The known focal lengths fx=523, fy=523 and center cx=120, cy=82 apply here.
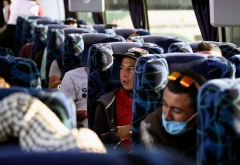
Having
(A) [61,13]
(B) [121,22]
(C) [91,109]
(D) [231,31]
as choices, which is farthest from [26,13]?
(C) [91,109]

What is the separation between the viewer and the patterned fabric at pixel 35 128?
3.93ft

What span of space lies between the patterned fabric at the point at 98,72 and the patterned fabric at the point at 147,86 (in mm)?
811

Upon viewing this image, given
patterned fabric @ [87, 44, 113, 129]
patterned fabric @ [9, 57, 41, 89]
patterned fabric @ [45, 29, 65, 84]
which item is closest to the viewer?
patterned fabric @ [9, 57, 41, 89]

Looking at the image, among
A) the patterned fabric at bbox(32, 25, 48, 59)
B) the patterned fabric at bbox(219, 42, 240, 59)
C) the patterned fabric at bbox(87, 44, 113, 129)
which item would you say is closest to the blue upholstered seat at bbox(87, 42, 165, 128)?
the patterned fabric at bbox(87, 44, 113, 129)

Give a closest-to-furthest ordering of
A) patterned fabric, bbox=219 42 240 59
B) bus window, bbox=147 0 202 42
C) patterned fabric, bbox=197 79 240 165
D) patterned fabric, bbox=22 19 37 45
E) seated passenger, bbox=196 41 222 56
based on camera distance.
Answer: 1. patterned fabric, bbox=197 79 240 165
2. seated passenger, bbox=196 41 222 56
3. patterned fabric, bbox=219 42 240 59
4. bus window, bbox=147 0 202 42
5. patterned fabric, bbox=22 19 37 45

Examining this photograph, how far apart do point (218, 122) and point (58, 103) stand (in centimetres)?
47

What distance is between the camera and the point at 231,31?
5.33m

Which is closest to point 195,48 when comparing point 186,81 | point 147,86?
point 147,86

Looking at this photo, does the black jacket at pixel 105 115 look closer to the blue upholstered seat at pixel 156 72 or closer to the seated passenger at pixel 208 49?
the blue upholstered seat at pixel 156 72

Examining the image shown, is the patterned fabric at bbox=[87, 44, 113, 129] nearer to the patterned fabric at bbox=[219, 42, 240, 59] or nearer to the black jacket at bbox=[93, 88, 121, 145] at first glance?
the black jacket at bbox=[93, 88, 121, 145]

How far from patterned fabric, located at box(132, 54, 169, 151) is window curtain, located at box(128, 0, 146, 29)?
224 inches

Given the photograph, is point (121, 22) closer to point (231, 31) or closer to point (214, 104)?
point (231, 31)

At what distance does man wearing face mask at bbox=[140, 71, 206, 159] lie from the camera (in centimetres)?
195

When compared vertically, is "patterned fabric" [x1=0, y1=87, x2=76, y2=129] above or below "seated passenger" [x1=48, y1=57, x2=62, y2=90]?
above
